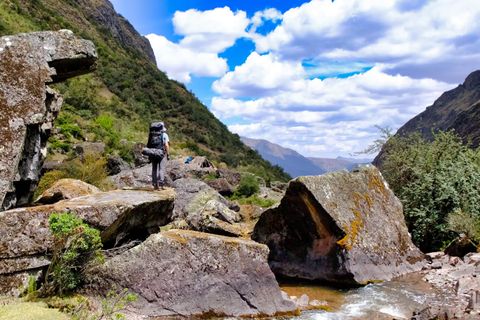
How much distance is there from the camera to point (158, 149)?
47.8 ft

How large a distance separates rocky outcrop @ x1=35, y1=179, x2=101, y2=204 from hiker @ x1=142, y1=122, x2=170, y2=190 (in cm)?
216

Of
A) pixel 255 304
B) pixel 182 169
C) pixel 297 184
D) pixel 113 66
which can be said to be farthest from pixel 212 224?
pixel 113 66

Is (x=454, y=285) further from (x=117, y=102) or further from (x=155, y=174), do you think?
(x=117, y=102)

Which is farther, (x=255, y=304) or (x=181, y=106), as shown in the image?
(x=181, y=106)

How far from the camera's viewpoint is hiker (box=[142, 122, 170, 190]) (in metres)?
14.5

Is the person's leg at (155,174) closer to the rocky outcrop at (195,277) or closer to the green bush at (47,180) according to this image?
the rocky outcrop at (195,277)

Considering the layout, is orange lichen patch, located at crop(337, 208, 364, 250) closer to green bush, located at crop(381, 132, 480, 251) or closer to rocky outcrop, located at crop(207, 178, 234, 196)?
green bush, located at crop(381, 132, 480, 251)

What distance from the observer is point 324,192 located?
15.2 m

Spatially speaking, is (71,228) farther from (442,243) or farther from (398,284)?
(442,243)

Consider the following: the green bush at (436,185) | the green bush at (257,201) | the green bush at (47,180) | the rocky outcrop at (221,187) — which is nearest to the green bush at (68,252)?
the green bush at (47,180)

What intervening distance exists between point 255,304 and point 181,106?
223 feet

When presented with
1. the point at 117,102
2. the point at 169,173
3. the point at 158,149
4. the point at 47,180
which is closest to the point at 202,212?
the point at 158,149

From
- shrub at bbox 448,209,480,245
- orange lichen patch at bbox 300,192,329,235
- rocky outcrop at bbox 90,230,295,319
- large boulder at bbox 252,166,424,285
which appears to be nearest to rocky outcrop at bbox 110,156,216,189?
large boulder at bbox 252,166,424,285

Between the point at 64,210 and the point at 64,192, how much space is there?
3631 mm
